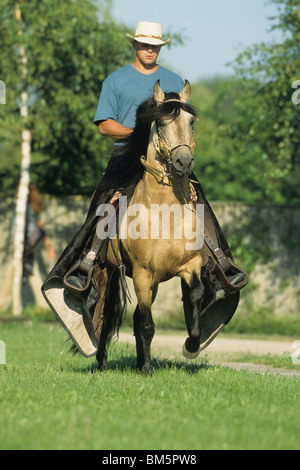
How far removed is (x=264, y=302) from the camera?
16094 millimetres

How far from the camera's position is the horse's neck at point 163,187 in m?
7.29

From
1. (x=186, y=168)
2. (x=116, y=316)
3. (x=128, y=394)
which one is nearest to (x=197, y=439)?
(x=128, y=394)

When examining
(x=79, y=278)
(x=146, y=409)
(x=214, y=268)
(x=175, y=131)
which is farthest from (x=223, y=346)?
(x=146, y=409)

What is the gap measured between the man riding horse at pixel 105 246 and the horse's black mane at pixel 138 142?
0.01 meters

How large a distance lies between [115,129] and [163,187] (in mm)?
952

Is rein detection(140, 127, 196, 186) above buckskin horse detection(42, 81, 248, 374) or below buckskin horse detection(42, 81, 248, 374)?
above

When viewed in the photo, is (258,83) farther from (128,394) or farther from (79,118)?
(128,394)

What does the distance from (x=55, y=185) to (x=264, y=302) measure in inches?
208

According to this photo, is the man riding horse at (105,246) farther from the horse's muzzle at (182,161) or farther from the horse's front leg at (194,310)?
the horse's muzzle at (182,161)

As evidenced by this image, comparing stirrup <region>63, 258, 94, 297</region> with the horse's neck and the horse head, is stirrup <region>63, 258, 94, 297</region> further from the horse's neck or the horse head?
the horse head

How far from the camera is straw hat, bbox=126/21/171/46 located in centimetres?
791

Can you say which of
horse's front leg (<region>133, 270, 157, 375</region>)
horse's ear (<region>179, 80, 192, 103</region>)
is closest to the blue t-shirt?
horse's ear (<region>179, 80, 192, 103</region>)

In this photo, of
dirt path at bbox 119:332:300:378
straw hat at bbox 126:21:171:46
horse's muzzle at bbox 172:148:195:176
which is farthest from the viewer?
dirt path at bbox 119:332:300:378

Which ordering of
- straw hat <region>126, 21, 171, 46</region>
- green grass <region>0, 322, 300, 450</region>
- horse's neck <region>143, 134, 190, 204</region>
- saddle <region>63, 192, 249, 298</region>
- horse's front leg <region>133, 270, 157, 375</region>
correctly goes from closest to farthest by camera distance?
green grass <region>0, 322, 300, 450</region> → horse's neck <region>143, 134, 190, 204</region> → horse's front leg <region>133, 270, 157, 375</region> → saddle <region>63, 192, 249, 298</region> → straw hat <region>126, 21, 171, 46</region>
